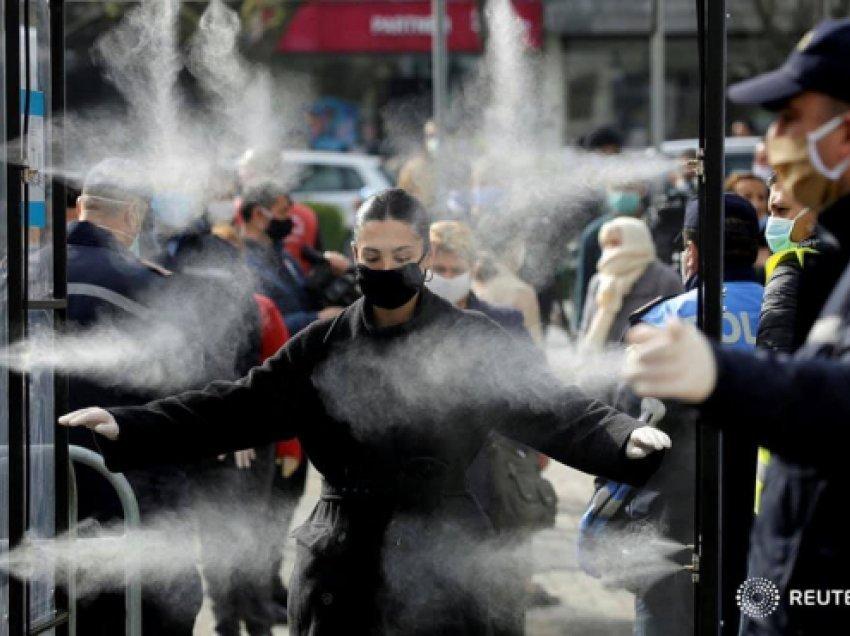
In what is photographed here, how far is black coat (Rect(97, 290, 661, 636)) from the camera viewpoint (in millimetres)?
3973

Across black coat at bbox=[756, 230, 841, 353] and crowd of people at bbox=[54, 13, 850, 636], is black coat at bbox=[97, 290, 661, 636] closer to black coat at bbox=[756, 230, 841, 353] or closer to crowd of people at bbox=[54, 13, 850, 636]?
crowd of people at bbox=[54, 13, 850, 636]

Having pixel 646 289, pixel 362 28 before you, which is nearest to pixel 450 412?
pixel 646 289

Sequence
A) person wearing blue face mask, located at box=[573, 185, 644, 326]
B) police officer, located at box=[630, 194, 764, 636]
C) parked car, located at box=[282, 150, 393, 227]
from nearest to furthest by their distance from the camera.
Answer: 1. police officer, located at box=[630, 194, 764, 636]
2. person wearing blue face mask, located at box=[573, 185, 644, 326]
3. parked car, located at box=[282, 150, 393, 227]

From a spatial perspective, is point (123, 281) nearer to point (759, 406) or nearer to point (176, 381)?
point (176, 381)

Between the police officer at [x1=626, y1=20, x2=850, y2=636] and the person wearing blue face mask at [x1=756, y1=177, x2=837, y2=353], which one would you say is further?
the person wearing blue face mask at [x1=756, y1=177, x2=837, y2=353]

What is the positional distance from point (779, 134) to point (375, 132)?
25391mm

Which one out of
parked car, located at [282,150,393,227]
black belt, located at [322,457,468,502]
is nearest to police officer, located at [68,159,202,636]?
black belt, located at [322,457,468,502]

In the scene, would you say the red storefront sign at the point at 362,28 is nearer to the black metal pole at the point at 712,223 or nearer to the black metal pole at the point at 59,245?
the black metal pole at the point at 59,245

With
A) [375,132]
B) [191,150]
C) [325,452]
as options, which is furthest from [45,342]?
[375,132]

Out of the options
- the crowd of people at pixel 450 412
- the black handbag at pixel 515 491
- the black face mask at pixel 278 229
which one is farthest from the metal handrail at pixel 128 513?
the black face mask at pixel 278 229

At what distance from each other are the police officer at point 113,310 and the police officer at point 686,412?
1494mm

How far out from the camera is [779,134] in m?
2.68

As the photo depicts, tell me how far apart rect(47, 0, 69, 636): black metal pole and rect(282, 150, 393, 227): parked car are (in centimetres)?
1423

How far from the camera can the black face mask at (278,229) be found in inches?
298
